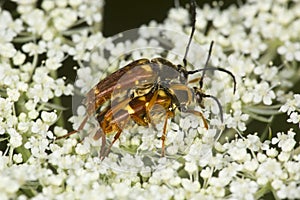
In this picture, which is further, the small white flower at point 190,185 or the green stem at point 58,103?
the green stem at point 58,103

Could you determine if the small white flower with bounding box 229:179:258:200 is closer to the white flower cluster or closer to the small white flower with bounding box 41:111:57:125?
the white flower cluster

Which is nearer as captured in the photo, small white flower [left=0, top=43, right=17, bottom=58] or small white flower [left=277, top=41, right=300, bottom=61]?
small white flower [left=0, top=43, right=17, bottom=58]

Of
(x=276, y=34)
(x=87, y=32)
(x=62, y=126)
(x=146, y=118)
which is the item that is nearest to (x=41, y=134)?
(x=62, y=126)

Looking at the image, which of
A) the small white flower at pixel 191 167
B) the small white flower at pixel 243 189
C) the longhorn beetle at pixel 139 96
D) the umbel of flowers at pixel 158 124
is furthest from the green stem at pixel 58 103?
the small white flower at pixel 243 189

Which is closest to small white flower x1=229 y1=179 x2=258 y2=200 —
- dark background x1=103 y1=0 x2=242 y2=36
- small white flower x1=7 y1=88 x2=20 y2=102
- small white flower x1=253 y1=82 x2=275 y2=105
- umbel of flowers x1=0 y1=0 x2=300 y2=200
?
umbel of flowers x1=0 y1=0 x2=300 y2=200

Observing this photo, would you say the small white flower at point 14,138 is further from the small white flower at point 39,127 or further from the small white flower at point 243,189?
the small white flower at point 243,189

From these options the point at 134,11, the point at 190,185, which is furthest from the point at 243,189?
the point at 134,11
